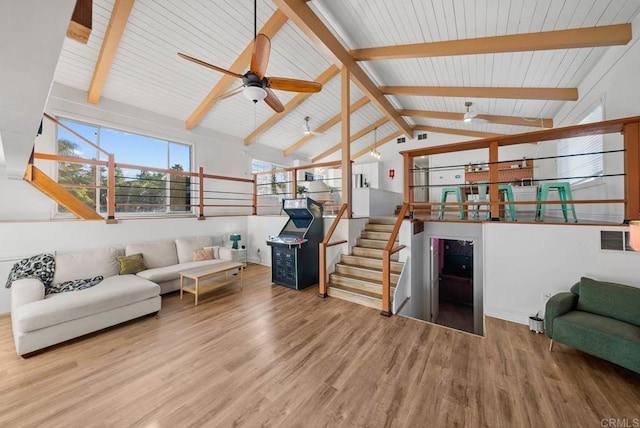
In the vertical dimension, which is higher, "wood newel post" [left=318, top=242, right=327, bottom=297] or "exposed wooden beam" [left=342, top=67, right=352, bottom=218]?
"exposed wooden beam" [left=342, top=67, right=352, bottom=218]

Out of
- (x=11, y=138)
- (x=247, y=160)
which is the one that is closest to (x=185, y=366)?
(x=11, y=138)

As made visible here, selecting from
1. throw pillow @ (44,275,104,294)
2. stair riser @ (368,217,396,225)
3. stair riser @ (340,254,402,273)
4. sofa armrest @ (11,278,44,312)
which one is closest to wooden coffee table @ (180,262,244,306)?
throw pillow @ (44,275,104,294)

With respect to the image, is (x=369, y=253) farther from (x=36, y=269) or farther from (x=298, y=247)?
(x=36, y=269)

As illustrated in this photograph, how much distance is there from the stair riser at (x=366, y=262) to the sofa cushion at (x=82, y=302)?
301 centimetres

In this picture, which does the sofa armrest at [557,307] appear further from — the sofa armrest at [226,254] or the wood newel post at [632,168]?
the sofa armrest at [226,254]

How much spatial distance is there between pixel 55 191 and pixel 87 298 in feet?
7.47

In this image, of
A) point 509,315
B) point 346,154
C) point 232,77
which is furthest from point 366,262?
point 232,77

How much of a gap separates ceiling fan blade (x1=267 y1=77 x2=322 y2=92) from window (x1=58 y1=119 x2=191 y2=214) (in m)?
3.02

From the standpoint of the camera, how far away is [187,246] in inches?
186

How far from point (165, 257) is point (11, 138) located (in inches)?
130

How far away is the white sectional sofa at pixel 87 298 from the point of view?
8.00 feet

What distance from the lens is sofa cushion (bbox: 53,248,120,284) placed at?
3318mm

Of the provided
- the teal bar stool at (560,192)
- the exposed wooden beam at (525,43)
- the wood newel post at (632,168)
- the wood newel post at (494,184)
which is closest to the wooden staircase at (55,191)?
the exposed wooden beam at (525,43)

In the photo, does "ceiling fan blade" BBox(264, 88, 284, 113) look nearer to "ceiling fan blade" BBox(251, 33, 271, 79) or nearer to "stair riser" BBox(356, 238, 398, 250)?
"ceiling fan blade" BBox(251, 33, 271, 79)
